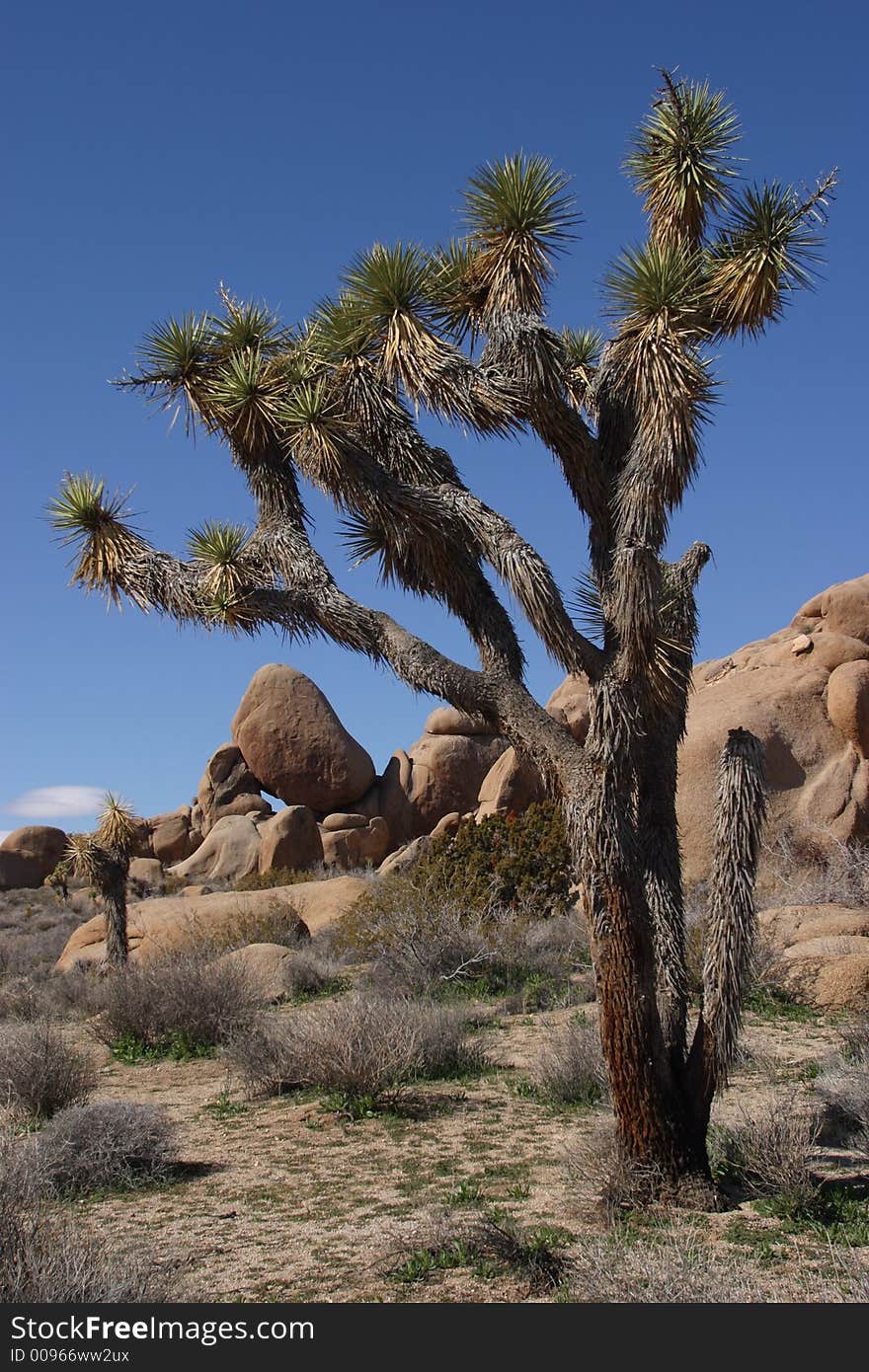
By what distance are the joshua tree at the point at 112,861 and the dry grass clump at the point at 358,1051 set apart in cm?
775

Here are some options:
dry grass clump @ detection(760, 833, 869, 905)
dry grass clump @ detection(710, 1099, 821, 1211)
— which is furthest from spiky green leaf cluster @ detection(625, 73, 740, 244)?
dry grass clump @ detection(760, 833, 869, 905)

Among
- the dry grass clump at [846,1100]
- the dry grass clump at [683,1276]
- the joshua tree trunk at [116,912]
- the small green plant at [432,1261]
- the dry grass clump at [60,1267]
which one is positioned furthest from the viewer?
the joshua tree trunk at [116,912]

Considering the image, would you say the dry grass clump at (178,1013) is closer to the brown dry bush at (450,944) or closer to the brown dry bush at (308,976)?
the brown dry bush at (308,976)

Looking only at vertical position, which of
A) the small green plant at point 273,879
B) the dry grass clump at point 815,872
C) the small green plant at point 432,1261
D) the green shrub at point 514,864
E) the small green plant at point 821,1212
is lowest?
the small green plant at point 821,1212

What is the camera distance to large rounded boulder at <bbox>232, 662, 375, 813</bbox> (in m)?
35.5

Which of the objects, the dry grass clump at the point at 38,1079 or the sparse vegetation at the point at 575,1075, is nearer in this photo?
the dry grass clump at the point at 38,1079

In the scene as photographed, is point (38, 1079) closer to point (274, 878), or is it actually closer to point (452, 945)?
point (452, 945)

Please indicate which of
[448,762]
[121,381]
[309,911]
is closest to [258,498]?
[121,381]

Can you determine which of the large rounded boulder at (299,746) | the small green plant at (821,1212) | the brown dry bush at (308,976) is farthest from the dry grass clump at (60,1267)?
the large rounded boulder at (299,746)

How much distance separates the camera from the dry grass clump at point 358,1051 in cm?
960

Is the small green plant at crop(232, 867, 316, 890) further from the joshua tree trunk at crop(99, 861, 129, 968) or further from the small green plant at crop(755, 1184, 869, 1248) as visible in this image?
the small green plant at crop(755, 1184, 869, 1248)

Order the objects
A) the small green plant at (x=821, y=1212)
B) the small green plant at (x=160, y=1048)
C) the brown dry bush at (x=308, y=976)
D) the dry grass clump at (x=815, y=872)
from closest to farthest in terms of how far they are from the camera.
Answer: the small green plant at (x=821, y=1212), the small green plant at (x=160, y=1048), the brown dry bush at (x=308, y=976), the dry grass clump at (x=815, y=872)
